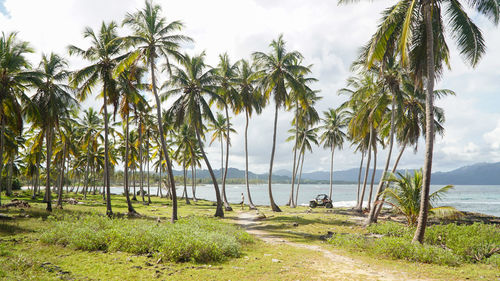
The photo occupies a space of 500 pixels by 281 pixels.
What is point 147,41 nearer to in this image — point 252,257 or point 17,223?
point 17,223

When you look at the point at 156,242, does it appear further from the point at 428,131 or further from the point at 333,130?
the point at 333,130

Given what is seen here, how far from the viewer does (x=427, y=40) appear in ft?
36.3

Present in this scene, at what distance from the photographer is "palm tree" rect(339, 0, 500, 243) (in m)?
10.9

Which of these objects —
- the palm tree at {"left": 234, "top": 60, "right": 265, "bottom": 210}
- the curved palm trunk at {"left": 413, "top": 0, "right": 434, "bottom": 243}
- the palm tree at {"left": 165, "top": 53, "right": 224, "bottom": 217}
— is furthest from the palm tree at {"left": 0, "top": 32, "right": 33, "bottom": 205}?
the curved palm trunk at {"left": 413, "top": 0, "right": 434, "bottom": 243}

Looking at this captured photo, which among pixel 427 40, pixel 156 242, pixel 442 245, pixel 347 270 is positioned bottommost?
pixel 442 245

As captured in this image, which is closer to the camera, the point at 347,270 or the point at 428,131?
the point at 347,270

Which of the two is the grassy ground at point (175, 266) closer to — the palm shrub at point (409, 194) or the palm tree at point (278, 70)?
the palm shrub at point (409, 194)

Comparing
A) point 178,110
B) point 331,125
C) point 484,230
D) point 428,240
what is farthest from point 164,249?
point 331,125

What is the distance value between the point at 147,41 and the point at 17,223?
12971 millimetres

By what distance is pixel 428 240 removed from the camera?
39.3 feet

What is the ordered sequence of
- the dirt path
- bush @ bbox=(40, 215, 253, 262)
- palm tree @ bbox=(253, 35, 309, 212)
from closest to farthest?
1. the dirt path
2. bush @ bbox=(40, 215, 253, 262)
3. palm tree @ bbox=(253, 35, 309, 212)

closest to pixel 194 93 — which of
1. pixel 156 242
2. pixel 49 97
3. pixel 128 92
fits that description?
pixel 128 92

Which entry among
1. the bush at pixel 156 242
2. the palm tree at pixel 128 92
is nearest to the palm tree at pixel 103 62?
the palm tree at pixel 128 92

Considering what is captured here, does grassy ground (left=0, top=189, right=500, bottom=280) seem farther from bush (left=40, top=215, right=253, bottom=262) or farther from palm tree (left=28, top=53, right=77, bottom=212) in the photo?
palm tree (left=28, top=53, right=77, bottom=212)
